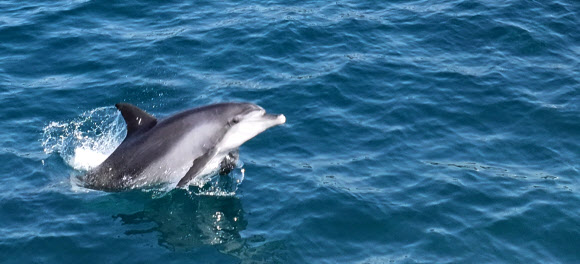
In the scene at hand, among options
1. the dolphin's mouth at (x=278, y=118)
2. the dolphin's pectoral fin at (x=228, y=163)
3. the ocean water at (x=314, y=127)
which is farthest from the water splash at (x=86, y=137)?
the dolphin's mouth at (x=278, y=118)

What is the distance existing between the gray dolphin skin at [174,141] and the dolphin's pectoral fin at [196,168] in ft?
0.09

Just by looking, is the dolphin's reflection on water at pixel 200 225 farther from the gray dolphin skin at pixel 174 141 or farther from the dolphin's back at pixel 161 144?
the dolphin's back at pixel 161 144

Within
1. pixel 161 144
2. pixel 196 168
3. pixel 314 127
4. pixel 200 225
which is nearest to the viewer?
pixel 200 225

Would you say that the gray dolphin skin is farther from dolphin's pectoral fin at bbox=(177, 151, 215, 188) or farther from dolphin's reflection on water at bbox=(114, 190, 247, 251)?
dolphin's reflection on water at bbox=(114, 190, 247, 251)

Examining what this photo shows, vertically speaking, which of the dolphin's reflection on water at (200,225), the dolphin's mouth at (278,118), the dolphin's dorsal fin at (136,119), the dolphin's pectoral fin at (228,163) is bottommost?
the dolphin's reflection on water at (200,225)

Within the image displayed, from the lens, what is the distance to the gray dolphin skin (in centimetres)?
1644

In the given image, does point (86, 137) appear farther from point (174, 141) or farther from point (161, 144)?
point (174, 141)

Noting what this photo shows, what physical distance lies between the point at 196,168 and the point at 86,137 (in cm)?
440

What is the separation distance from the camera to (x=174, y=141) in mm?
16484

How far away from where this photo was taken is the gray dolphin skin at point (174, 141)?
16.4 m

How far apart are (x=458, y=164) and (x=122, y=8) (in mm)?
13682

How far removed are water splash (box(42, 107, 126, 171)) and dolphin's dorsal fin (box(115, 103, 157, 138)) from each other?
6.18 ft

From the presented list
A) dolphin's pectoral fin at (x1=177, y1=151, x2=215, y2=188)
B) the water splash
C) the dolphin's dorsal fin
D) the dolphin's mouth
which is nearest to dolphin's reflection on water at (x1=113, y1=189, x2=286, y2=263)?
→ dolphin's pectoral fin at (x1=177, y1=151, x2=215, y2=188)

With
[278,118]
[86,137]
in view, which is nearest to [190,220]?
[278,118]
